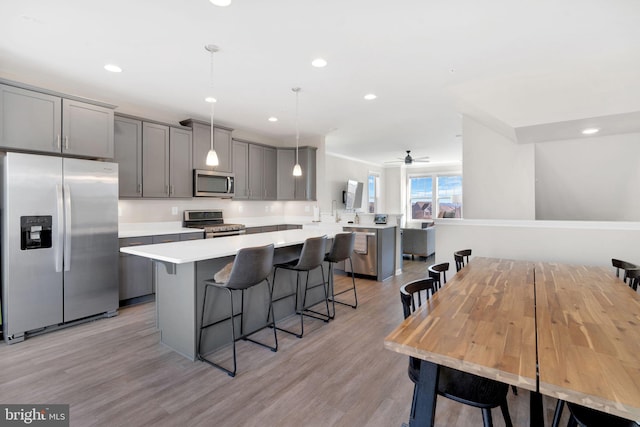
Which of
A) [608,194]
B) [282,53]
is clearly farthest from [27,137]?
[608,194]

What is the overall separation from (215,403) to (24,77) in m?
3.81

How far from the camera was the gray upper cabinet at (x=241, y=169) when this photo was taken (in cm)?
542

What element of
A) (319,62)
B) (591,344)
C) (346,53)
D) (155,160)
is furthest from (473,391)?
(155,160)

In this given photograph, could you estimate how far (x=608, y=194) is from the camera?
13.0 ft

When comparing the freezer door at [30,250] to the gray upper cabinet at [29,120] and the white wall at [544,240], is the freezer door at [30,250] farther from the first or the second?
the white wall at [544,240]

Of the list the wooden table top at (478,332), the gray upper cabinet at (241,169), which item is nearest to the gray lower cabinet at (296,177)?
the gray upper cabinet at (241,169)

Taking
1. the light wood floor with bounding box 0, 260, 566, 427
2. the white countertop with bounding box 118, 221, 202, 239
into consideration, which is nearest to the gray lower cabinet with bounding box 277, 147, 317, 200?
the white countertop with bounding box 118, 221, 202, 239

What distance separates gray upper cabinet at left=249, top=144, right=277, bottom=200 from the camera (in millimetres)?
5734

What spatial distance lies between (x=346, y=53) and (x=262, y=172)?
Answer: 3.50 metres

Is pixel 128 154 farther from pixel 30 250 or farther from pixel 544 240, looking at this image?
pixel 544 240

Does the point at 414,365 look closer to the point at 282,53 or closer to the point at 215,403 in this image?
the point at 215,403

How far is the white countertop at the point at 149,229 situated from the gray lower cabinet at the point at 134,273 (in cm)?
9

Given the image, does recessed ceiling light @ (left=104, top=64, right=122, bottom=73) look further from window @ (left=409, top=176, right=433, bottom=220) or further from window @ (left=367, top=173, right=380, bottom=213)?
window @ (left=409, top=176, right=433, bottom=220)

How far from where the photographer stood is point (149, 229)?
434 centimetres
